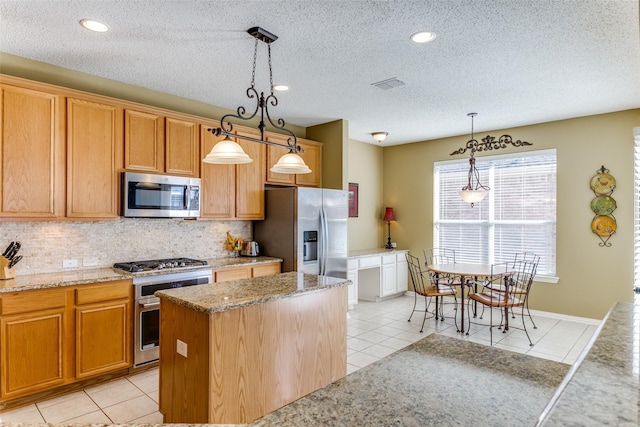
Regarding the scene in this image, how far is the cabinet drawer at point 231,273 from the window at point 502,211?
3.61m

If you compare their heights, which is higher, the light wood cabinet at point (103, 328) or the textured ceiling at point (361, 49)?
the textured ceiling at point (361, 49)

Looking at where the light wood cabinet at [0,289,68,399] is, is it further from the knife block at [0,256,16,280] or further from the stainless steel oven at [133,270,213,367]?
the stainless steel oven at [133,270,213,367]

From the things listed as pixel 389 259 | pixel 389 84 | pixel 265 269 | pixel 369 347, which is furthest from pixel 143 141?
pixel 389 259

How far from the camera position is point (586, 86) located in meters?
3.75

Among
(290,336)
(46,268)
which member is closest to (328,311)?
(290,336)

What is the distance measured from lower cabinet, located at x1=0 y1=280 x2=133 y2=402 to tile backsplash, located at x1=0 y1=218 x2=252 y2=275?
22.4 inches

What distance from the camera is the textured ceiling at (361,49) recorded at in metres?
2.41

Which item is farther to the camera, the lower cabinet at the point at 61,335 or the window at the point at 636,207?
the window at the point at 636,207

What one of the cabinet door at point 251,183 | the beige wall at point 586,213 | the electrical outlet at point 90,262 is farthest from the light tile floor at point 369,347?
the cabinet door at point 251,183

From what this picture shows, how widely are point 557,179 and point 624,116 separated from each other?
3.35ft

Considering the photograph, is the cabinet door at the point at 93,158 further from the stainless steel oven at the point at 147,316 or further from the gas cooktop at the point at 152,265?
the stainless steel oven at the point at 147,316

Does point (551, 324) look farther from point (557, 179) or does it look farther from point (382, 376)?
point (382, 376)

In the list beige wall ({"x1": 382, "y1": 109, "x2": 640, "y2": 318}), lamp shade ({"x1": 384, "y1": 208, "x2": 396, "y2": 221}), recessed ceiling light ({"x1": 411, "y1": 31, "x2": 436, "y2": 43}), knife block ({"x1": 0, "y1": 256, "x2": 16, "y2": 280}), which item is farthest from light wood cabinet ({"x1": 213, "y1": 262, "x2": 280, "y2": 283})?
beige wall ({"x1": 382, "y1": 109, "x2": 640, "y2": 318})

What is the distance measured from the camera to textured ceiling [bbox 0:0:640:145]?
241 centimetres
